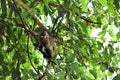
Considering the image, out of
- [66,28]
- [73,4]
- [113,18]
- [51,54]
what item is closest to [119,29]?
[113,18]

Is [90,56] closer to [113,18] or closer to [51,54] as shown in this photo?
[113,18]

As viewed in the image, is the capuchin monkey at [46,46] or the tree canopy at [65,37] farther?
the tree canopy at [65,37]

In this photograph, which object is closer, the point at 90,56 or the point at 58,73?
the point at 58,73

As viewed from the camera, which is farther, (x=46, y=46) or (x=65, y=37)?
(x=65, y=37)

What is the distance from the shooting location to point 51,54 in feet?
5.50

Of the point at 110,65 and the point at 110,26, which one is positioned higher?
the point at 110,26

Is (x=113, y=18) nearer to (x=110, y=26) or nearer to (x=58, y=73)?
(x=110, y=26)

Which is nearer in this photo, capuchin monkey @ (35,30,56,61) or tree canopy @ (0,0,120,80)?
capuchin monkey @ (35,30,56,61)

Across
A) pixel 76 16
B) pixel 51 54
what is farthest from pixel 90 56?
pixel 51 54

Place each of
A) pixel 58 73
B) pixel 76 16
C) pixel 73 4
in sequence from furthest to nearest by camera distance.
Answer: pixel 76 16 < pixel 73 4 < pixel 58 73

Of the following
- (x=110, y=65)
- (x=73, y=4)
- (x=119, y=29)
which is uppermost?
(x=73, y=4)

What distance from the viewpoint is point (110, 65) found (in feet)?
8.03

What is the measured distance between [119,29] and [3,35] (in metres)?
0.69

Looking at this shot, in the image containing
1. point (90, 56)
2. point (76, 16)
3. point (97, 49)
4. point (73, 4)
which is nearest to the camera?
point (73, 4)
